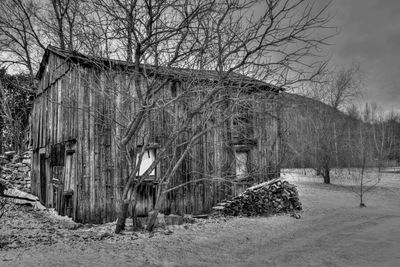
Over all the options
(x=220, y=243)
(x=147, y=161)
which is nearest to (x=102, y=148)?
(x=147, y=161)

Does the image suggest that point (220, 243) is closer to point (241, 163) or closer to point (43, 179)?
point (241, 163)

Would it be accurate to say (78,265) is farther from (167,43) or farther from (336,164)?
(336,164)

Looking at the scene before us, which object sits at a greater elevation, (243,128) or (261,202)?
(243,128)

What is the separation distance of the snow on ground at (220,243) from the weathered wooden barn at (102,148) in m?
1.08

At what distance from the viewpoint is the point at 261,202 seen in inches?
463

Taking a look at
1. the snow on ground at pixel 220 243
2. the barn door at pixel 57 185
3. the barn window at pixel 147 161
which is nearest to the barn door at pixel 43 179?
the barn door at pixel 57 185

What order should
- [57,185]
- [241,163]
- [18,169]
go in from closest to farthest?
[57,185], [241,163], [18,169]

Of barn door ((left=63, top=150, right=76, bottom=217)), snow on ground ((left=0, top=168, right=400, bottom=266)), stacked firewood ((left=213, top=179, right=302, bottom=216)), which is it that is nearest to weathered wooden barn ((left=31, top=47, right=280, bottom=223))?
barn door ((left=63, top=150, right=76, bottom=217))

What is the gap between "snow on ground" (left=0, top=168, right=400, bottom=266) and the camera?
251 inches

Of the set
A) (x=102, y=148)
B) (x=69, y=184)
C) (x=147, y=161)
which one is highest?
(x=102, y=148)

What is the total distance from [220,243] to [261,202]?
421 cm

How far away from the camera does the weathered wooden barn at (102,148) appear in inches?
390

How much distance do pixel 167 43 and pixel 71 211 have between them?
6187 mm

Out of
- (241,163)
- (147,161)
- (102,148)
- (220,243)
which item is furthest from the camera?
(241,163)
